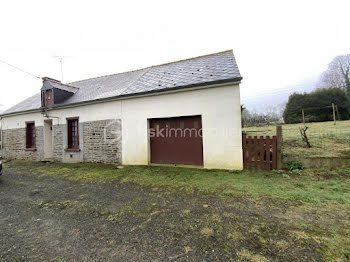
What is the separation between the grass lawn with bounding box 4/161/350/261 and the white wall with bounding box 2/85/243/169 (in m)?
0.73

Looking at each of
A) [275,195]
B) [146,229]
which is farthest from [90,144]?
[275,195]

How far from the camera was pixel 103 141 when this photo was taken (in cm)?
757

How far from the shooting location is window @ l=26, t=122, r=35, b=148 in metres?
10.1

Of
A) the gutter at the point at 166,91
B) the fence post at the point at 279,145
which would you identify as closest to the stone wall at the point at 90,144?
the gutter at the point at 166,91

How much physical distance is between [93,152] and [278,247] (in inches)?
325

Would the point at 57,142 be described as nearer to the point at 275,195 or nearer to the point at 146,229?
the point at 146,229

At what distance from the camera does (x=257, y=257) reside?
1827mm

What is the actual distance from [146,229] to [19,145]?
13.2 meters

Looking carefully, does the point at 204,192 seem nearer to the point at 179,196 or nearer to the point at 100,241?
the point at 179,196

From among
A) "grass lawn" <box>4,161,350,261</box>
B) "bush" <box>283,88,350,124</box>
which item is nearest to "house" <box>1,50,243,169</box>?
"grass lawn" <box>4,161,350,261</box>

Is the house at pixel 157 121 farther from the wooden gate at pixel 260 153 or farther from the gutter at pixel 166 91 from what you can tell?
the wooden gate at pixel 260 153

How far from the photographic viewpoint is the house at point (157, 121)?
5605mm

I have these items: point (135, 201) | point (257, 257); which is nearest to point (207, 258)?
point (257, 257)

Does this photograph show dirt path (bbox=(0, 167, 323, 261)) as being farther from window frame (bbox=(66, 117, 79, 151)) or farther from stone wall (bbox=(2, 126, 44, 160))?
stone wall (bbox=(2, 126, 44, 160))
